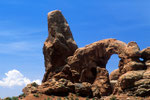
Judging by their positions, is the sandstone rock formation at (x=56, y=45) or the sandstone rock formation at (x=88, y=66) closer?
the sandstone rock formation at (x=88, y=66)

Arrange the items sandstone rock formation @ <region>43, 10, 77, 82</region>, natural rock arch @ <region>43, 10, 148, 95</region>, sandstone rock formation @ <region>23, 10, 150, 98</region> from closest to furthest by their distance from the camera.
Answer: sandstone rock formation @ <region>23, 10, 150, 98</region> < natural rock arch @ <region>43, 10, 148, 95</region> < sandstone rock formation @ <region>43, 10, 77, 82</region>

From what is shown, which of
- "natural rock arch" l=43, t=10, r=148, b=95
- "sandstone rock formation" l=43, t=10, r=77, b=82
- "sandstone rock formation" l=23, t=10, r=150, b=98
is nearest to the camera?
"sandstone rock formation" l=23, t=10, r=150, b=98

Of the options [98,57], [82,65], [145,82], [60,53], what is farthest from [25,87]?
[145,82]

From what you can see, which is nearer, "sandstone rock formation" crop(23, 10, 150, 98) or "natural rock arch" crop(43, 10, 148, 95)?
"sandstone rock formation" crop(23, 10, 150, 98)

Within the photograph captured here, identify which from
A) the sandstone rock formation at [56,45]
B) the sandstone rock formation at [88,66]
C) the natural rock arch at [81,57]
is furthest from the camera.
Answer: the sandstone rock formation at [56,45]

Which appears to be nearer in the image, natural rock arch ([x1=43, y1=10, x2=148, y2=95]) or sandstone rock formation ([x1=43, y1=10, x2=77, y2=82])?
natural rock arch ([x1=43, y1=10, x2=148, y2=95])

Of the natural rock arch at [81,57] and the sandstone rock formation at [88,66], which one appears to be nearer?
the sandstone rock formation at [88,66]

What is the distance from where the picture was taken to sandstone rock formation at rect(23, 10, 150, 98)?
3110 cm

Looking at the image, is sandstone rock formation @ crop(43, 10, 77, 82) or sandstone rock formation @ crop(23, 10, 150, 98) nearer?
sandstone rock formation @ crop(23, 10, 150, 98)

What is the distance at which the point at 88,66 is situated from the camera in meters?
41.7

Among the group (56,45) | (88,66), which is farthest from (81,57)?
(56,45)

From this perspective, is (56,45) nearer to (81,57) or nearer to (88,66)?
(81,57)

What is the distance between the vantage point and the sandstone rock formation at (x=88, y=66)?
31098mm

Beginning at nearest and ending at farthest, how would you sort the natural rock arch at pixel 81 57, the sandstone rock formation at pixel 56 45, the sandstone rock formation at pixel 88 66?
the sandstone rock formation at pixel 88 66
the natural rock arch at pixel 81 57
the sandstone rock formation at pixel 56 45
